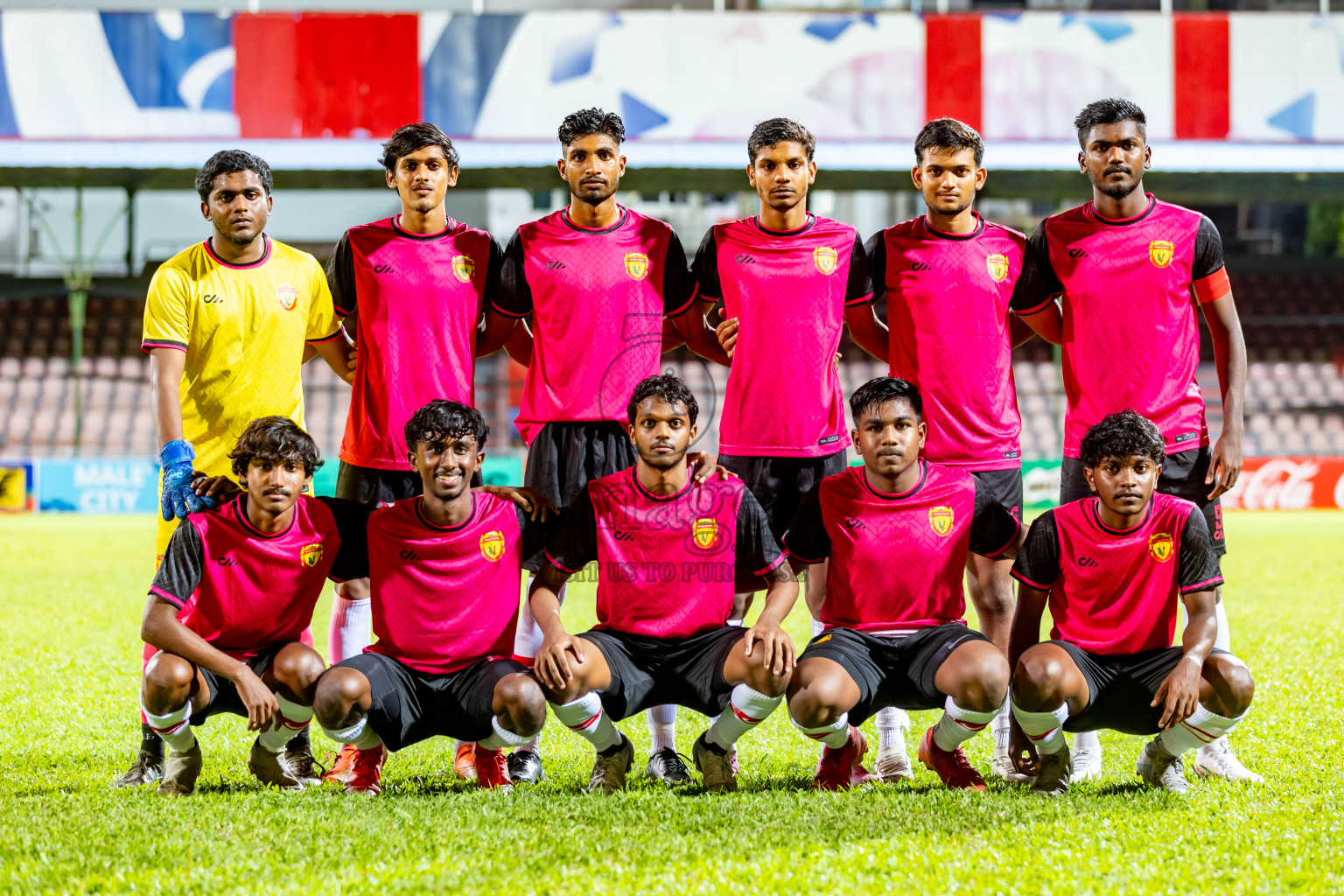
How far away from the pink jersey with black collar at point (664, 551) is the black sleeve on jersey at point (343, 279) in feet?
3.77

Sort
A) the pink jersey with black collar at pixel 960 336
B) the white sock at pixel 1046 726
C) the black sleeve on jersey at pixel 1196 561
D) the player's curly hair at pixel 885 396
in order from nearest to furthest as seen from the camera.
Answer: the white sock at pixel 1046 726, the black sleeve on jersey at pixel 1196 561, the player's curly hair at pixel 885 396, the pink jersey with black collar at pixel 960 336

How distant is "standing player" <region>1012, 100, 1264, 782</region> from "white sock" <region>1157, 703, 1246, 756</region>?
35cm

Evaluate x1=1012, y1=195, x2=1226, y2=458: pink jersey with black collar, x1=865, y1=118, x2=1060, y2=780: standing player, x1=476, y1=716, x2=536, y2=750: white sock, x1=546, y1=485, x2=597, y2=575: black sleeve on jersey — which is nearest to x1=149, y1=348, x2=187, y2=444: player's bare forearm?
x1=546, y1=485, x2=597, y2=575: black sleeve on jersey

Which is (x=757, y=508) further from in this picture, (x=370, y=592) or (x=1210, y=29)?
(x=1210, y=29)

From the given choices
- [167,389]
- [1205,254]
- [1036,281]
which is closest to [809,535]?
[1036,281]

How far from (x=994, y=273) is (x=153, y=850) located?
304 cm

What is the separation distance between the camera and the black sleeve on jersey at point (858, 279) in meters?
4.13

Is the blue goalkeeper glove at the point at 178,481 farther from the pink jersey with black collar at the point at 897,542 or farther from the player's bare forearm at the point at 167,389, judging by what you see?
the pink jersey with black collar at the point at 897,542

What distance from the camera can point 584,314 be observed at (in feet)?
13.1

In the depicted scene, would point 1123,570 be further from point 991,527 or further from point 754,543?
point 754,543

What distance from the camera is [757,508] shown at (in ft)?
12.3

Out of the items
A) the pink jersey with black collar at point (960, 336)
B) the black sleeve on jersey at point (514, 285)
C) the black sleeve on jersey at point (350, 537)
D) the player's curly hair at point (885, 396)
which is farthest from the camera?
the black sleeve on jersey at point (514, 285)

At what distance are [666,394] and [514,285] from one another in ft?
2.72

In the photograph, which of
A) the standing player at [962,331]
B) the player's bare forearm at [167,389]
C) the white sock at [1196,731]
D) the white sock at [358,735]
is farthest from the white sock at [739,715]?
the player's bare forearm at [167,389]
